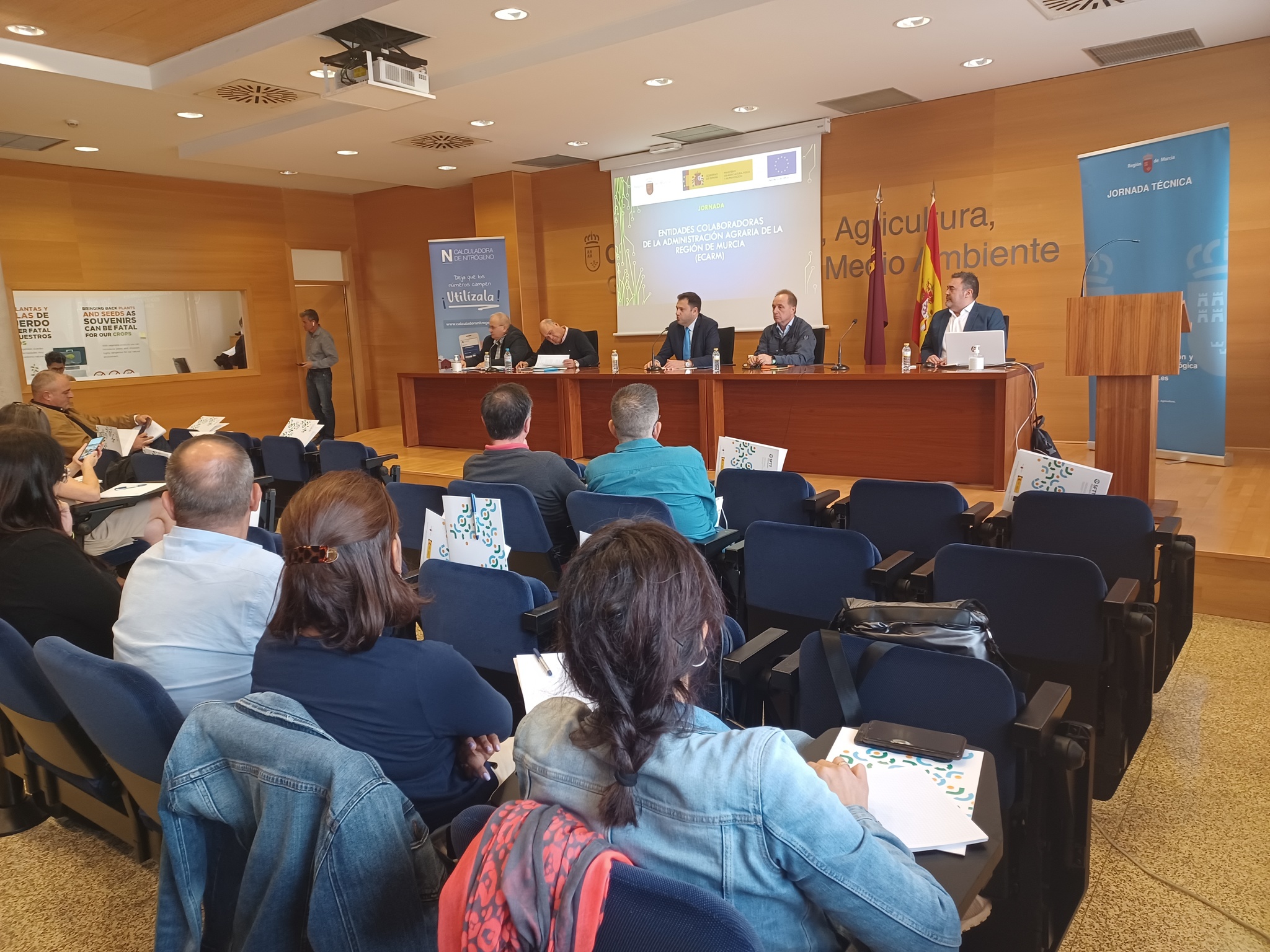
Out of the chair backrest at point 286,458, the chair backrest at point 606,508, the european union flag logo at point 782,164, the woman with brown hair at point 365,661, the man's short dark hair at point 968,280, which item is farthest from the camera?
the european union flag logo at point 782,164

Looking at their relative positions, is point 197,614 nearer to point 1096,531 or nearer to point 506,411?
point 506,411

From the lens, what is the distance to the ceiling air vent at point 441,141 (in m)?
7.91

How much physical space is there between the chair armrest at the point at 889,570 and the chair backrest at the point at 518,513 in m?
1.30

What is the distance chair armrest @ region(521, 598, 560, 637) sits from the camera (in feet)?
7.56

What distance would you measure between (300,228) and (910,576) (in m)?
10.3

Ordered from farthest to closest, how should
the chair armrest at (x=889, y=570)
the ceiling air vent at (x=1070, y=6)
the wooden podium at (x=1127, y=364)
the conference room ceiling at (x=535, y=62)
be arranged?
the conference room ceiling at (x=535, y=62) < the ceiling air vent at (x=1070, y=6) < the wooden podium at (x=1127, y=364) < the chair armrest at (x=889, y=570)

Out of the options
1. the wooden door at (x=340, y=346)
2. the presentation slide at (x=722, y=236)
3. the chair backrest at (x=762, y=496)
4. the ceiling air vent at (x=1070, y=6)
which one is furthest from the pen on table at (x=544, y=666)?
the wooden door at (x=340, y=346)

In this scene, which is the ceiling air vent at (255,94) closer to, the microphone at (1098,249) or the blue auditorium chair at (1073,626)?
the microphone at (1098,249)

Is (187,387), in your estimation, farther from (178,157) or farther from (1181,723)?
(1181,723)

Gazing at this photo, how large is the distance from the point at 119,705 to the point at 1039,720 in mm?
1690

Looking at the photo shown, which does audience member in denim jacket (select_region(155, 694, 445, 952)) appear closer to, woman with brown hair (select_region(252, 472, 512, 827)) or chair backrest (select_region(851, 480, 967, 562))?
woman with brown hair (select_region(252, 472, 512, 827))

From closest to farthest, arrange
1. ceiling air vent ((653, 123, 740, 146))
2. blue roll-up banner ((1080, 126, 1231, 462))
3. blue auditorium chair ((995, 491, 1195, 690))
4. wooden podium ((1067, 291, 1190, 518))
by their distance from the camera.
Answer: blue auditorium chair ((995, 491, 1195, 690))
wooden podium ((1067, 291, 1190, 518))
blue roll-up banner ((1080, 126, 1231, 462))
ceiling air vent ((653, 123, 740, 146))

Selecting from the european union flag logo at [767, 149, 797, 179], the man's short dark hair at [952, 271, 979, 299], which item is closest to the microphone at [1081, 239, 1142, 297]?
the man's short dark hair at [952, 271, 979, 299]

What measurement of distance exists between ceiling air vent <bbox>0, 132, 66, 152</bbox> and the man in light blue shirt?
7.59m
